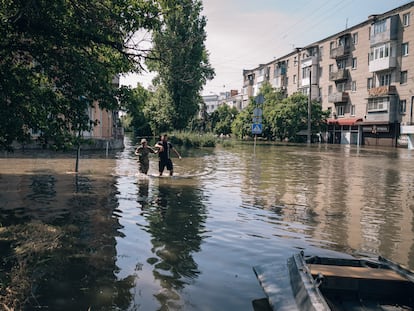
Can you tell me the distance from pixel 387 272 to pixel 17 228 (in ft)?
21.4

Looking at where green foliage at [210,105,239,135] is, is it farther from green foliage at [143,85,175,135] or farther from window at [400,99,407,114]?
window at [400,99,407,114]

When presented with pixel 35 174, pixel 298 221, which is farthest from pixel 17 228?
pixel 35 174

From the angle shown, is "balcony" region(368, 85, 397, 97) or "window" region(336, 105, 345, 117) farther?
"window" region(336, 105, 345, 117)

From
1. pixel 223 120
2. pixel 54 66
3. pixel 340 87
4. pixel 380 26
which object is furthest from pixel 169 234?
pixel 223 120

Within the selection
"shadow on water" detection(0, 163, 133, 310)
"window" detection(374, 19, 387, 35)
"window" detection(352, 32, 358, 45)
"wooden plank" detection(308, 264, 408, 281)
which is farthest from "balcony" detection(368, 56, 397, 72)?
"wooden plank" detection(308, 264, 408, 281)

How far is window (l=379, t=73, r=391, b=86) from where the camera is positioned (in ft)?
164

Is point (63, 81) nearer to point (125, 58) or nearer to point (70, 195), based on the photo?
point (125, 58)

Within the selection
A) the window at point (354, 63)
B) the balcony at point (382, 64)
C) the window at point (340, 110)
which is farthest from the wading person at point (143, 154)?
the window at point (340, 110)

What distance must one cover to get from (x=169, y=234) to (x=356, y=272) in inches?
151

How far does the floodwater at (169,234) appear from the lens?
5203 millimetres

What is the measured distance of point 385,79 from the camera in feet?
167

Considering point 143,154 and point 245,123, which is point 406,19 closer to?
point 245,123

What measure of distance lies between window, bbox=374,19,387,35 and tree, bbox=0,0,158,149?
159 ft

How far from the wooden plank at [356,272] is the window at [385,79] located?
5034cm
